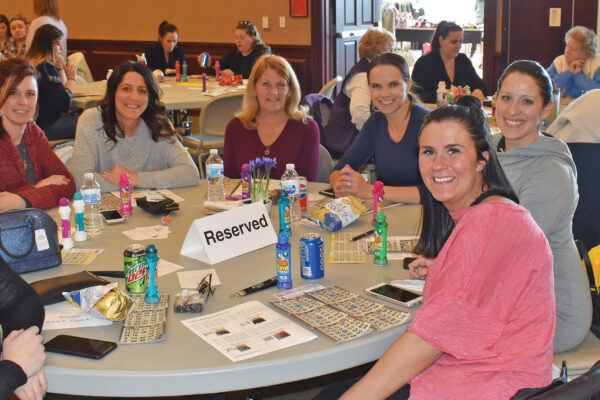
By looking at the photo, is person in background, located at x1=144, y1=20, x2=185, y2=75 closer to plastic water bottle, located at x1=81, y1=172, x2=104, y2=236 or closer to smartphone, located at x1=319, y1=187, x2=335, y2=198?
smartphone, located at x1=319, y1=187, x2=335, y2=198

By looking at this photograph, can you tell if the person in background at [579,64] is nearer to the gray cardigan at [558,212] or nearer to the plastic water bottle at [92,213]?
the gray cardigan at [558,212]

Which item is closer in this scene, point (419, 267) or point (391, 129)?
point (419, 267)

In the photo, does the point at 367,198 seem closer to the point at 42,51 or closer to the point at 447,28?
the point at 447,28

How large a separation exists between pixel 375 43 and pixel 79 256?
3.42 metres

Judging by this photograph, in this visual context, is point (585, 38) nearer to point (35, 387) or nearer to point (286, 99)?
point (286, 99)

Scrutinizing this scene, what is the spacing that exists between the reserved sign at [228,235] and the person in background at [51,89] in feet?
11.5

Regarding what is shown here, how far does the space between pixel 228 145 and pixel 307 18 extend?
5078mm

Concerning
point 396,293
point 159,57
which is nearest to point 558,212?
point 396,293

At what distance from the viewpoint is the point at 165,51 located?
8125mm

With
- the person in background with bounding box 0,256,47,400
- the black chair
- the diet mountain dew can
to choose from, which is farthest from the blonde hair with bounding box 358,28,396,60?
the person in background with bounding box 0,256,47,400

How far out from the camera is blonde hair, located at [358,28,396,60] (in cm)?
512

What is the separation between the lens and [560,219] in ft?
7.00

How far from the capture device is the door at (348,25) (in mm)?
8289

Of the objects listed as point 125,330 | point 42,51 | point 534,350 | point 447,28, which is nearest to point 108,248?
point 125,330
